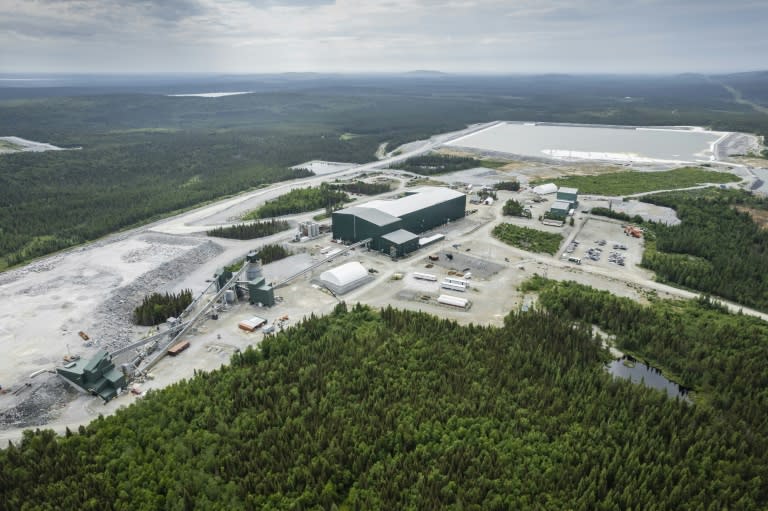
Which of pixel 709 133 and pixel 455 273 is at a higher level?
pixel 709 133

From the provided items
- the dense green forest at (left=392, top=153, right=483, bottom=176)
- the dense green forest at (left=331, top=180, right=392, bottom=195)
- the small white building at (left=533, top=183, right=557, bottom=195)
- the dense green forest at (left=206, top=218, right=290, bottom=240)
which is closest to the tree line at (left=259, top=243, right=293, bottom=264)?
the dense green forest at (left=206, top=218, right=290, bottom=240)

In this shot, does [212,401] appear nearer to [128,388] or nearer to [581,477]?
[128,388]

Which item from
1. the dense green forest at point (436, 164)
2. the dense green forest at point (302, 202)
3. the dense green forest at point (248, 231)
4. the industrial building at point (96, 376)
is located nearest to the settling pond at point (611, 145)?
the dense green forest at point (436, 164)

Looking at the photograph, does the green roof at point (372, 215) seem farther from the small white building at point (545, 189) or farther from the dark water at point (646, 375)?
the small white building at point (545, 189)

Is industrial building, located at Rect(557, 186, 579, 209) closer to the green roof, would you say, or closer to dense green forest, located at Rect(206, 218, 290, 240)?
the green roof

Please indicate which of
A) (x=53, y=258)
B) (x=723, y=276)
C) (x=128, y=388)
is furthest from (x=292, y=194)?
(x=723, y=276)

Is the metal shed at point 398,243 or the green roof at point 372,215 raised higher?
the green roof at point 372,215

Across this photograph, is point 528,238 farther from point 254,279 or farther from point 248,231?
point 248,231
